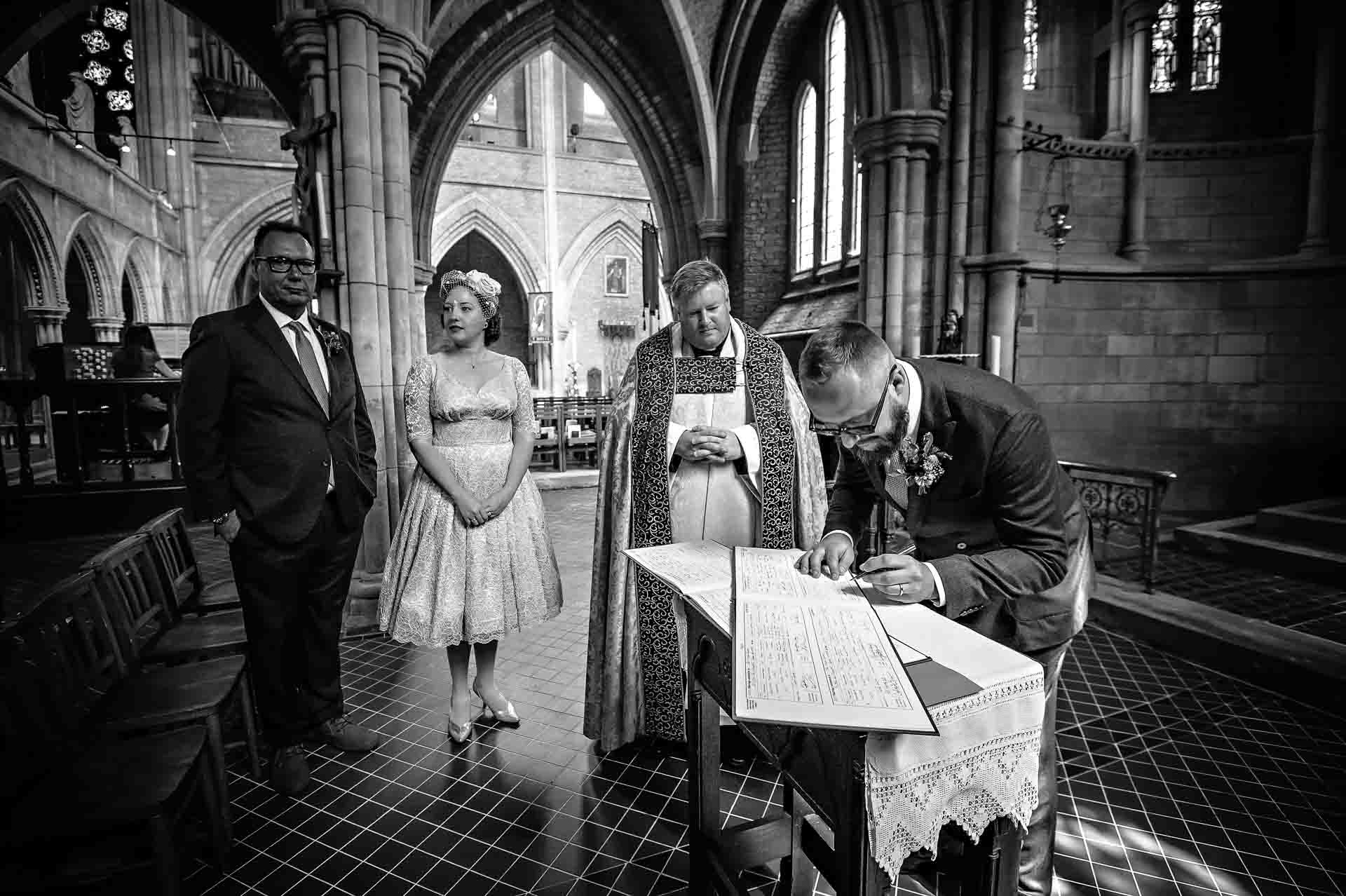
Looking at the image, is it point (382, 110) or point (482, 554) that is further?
point (382, 110)

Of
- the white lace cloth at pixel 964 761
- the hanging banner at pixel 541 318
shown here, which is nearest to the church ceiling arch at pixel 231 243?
the hanging banner at pixel 541 318

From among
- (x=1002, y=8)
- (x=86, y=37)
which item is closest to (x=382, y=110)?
(x=1002, y=8)

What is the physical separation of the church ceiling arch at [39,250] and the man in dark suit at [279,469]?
13774 mm

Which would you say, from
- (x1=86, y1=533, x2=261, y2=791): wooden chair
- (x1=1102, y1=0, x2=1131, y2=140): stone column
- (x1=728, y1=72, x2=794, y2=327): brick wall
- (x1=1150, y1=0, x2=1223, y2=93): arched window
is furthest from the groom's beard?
(x1=1150, y1=0, x2=1223, y2=93): arched window

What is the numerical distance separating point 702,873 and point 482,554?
5.59ft

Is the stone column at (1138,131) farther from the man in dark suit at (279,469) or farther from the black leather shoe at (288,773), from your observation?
the black leather shoe at (288,773)

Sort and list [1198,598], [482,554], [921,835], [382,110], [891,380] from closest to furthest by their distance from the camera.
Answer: [921,835]
[891,380]
[482,554]
[382,110]
[1198,598]

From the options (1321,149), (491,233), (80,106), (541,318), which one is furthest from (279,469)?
(491,233)

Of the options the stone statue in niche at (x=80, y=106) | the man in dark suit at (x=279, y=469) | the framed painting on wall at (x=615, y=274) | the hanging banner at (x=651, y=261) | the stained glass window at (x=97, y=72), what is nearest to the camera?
Result: the man in dark suit at (x=279, y=469)

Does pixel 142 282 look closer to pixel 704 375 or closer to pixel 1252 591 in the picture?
pixel 704 375

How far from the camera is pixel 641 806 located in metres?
2.76

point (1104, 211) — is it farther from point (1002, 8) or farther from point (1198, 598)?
point (1198, 598)

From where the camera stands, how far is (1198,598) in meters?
5.41

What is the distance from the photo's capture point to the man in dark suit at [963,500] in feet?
5.13
